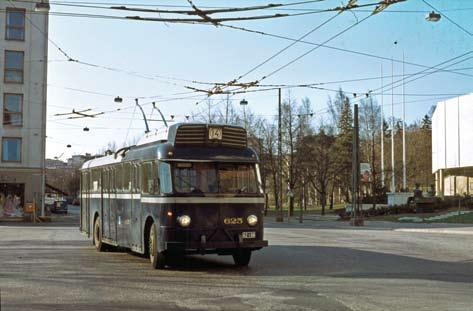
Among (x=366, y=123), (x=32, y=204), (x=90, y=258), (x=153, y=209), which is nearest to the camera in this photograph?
(x=153, y=209)

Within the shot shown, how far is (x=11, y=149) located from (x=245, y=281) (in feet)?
132

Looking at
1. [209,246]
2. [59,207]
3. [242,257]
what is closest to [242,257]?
[242,257]

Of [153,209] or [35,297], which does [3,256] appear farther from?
[35,297]

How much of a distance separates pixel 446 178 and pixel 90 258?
59016mm

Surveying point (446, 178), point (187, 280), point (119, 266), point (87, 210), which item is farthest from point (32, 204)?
point (446, 178)

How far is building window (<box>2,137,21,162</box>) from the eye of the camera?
47.1 metres

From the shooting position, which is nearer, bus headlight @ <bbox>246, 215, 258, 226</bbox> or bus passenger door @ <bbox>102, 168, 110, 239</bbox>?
bus headlight @ <bbox>246, 215, 258, 226</bbox>

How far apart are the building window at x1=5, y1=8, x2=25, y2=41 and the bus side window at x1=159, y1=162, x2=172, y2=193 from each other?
3851 cm

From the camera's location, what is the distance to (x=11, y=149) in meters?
47.3

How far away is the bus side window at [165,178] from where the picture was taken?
12641 millimetres

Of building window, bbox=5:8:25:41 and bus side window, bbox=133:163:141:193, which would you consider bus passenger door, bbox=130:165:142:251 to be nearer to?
bus side window, bbox=133:163:141:193

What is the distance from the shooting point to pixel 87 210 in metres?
19.9

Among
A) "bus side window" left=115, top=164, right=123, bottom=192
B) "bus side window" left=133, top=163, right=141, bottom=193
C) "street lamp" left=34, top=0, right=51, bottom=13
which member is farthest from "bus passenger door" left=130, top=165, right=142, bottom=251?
"street lamp" left=34, top=0, right=51, bottom=13

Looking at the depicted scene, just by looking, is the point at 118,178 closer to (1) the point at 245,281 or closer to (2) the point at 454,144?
(1) the point at 245,281
